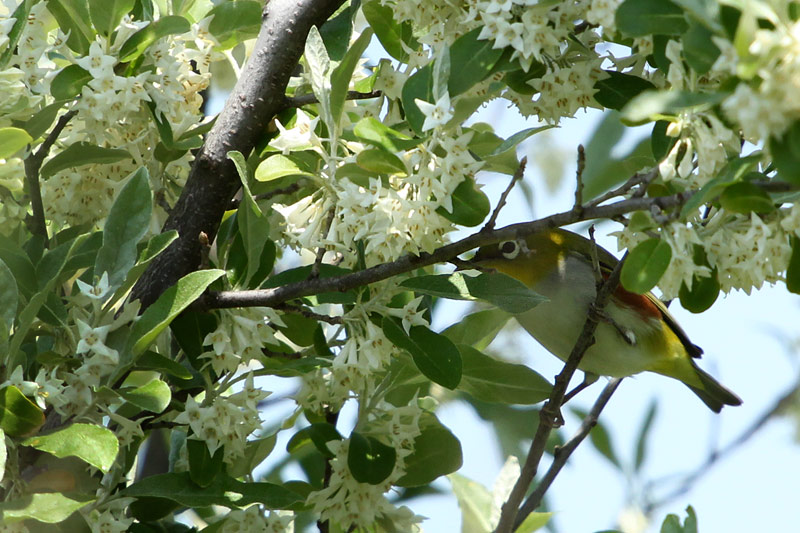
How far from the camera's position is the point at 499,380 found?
280 cm

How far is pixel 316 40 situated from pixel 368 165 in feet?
1.38

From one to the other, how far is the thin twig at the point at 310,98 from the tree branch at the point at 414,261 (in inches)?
22.9

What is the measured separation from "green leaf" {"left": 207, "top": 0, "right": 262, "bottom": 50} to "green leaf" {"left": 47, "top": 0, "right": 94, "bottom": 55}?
41cm

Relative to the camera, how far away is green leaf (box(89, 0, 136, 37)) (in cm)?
243

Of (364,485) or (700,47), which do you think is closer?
(700,47)

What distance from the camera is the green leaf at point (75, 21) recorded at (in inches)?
99.0

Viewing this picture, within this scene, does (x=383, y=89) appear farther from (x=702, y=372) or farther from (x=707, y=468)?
(x=702, y=372)

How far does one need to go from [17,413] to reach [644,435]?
310 centimetres

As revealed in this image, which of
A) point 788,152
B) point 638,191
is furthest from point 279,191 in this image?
point 788,152

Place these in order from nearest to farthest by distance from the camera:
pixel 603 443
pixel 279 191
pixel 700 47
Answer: pixel 700 47, pixel 279 191, pixel 603 443

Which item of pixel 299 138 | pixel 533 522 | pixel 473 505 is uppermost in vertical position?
pixel 299 138

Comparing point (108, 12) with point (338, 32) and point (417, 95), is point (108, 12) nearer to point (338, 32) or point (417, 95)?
point (338, 32)

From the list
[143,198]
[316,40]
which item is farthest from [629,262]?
[143,198]

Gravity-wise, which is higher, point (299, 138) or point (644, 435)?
point (299, 138)
